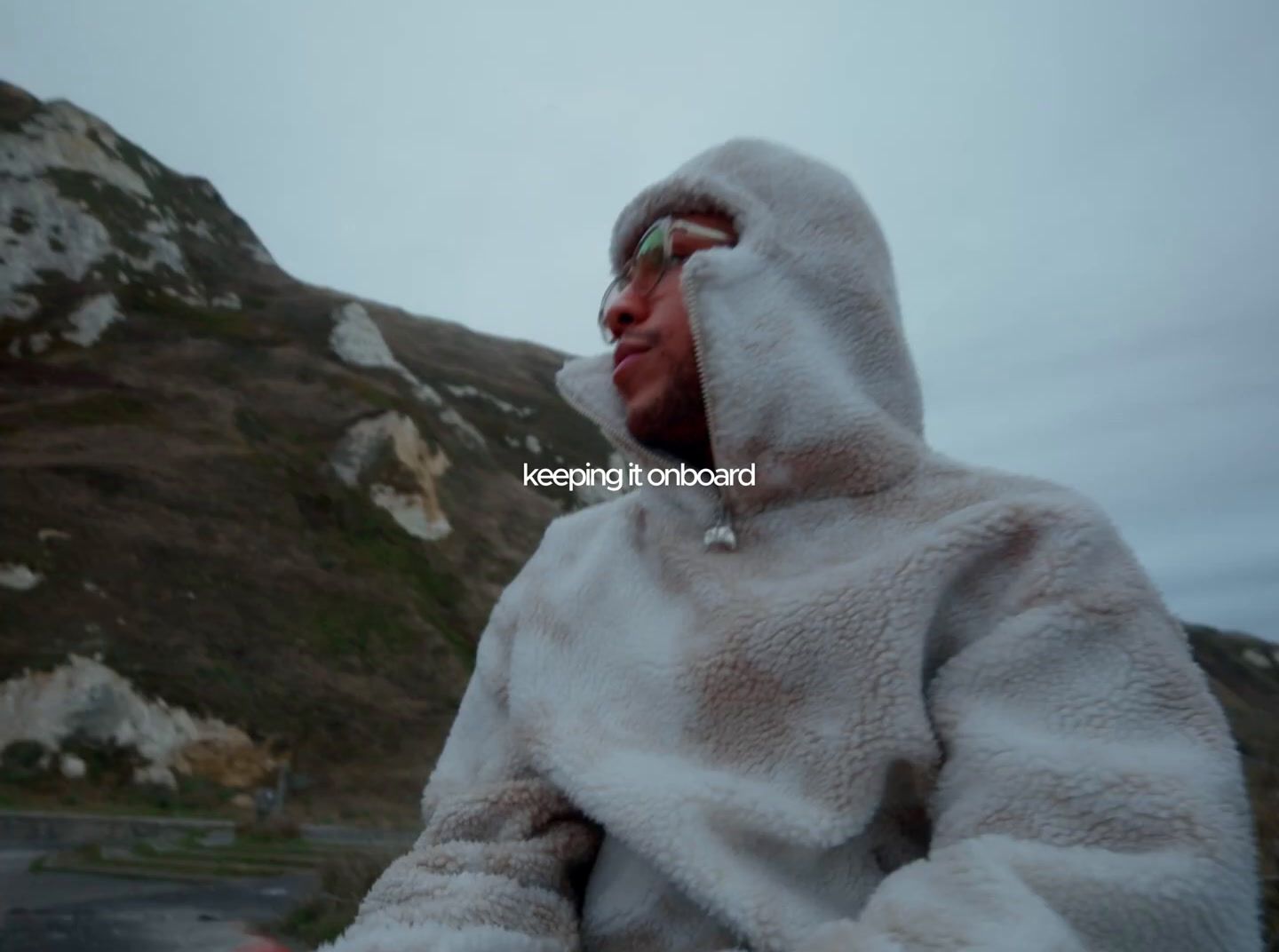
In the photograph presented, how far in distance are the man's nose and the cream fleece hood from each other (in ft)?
0.59

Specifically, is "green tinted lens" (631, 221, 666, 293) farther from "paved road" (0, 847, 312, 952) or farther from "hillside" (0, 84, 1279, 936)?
"paved road" (0, 847, 312, 952)

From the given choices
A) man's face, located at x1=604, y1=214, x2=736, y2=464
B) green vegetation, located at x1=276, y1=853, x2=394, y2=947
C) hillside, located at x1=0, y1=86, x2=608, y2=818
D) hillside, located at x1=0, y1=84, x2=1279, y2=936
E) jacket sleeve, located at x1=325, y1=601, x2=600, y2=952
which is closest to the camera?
jacket sleeve, located at x1=325, y1=601, x2=600, y2=952

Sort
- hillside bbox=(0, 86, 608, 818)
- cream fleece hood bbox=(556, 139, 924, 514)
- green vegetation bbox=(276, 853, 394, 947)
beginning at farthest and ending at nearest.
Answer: hillside bbox=(0, 86, 608, 818), green vegetation bbox=(276, 853, 394, 947), cream fleece hood bbox=(556, 139, 924, 514)

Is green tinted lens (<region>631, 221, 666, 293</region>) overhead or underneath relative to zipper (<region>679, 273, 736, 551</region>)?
overhead

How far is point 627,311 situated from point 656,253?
136 mm

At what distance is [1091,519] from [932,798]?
0.48 m

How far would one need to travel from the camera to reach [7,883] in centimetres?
800

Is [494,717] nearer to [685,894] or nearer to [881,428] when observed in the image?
[685,894]

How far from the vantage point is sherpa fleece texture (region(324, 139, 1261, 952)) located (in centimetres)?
119

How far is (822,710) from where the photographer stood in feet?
4.80

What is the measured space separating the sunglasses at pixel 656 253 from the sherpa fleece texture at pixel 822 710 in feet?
0.17

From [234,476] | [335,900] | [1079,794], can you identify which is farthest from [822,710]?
[234,476]

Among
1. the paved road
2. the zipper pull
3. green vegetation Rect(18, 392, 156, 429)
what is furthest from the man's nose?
green vegetation Rect(18, 392, 156, 429)

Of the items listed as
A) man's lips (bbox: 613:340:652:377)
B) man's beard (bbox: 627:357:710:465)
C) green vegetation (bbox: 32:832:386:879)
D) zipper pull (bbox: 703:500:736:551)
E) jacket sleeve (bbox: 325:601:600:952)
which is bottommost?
green vegetation (bbox: 32:832:386:879)
